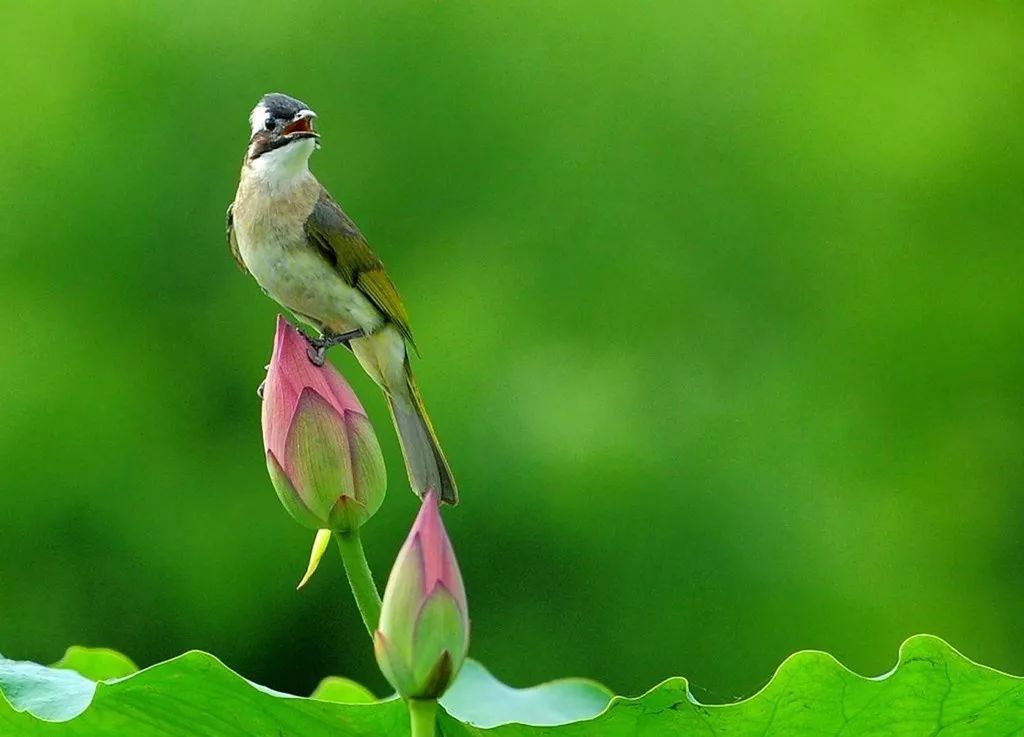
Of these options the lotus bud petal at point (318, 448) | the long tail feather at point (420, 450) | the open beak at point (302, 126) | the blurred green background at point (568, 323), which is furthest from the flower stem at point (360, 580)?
the blurred green background at point (568, 323)

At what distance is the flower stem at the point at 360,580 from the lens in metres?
0.99

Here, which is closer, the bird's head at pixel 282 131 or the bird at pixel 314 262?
the bird's head at pixel 282 131

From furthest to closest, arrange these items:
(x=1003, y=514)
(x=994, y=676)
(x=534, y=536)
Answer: (x=1003, y=514) → (x=534, y=536) → (x=994, y=676)

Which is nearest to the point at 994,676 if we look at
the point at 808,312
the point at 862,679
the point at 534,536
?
the point at 862,679

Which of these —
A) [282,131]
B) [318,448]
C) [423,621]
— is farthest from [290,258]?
[423,621]

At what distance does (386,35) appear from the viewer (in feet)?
23.9

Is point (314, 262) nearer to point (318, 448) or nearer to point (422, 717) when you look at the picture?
point (318, 448)

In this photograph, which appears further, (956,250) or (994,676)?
(956,250)

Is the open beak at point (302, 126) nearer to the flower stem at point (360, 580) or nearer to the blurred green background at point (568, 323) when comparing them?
the flower stem at point (360, 580)

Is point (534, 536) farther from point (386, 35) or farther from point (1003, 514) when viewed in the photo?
point (386, 35)

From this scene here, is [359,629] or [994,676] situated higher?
[994,676]

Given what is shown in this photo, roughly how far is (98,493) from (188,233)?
123cm

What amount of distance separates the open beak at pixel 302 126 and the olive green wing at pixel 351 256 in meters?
0.21

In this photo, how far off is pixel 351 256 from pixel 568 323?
466 cm
